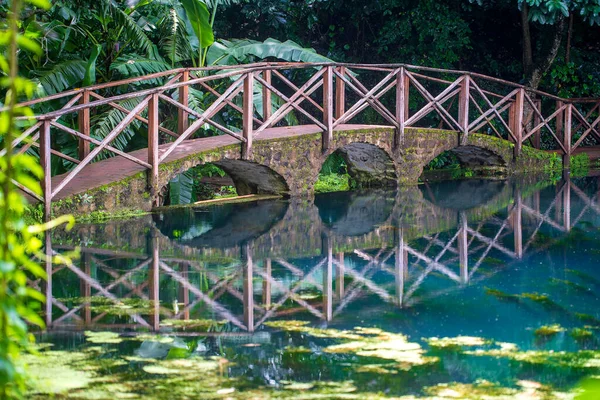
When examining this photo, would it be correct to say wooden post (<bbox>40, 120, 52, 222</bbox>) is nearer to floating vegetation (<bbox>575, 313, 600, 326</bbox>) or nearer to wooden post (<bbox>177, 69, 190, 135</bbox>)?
wooden post (<bbox>177, 69, 190, 135</bbox>)

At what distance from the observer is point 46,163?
871 cm

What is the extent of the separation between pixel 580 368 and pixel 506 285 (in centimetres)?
203

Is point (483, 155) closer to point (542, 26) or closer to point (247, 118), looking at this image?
point (542, 26)

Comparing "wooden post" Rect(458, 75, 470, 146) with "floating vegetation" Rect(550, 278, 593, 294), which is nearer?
"floating vegetation" Rect(550, 278, 593, 294)

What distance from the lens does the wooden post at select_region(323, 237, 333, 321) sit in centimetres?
562

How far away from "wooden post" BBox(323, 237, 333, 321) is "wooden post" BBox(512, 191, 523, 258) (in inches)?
63.5

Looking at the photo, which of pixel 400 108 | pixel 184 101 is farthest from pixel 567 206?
pixel 184 101

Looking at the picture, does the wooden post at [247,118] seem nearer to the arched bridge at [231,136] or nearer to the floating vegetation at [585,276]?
the arched bridge at [231,136]

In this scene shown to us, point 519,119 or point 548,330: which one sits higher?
point 519,119

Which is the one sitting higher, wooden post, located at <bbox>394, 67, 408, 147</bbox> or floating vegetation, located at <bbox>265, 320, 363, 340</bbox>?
wooden post, located at <bbox>394, 67, 408, 147</bbox>

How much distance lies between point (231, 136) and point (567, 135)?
7.71 meters

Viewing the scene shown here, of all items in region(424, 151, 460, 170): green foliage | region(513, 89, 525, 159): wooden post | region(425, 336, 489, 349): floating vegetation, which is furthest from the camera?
region(424, 151, 460, 170): green foliage

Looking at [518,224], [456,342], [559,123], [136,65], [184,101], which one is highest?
[136,65]

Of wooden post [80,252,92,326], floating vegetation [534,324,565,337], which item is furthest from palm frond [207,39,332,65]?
floating vegetation [534,324,565,337]
